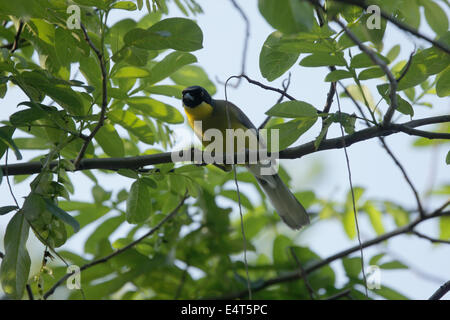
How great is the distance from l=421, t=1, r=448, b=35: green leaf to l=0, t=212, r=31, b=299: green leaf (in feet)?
6.45

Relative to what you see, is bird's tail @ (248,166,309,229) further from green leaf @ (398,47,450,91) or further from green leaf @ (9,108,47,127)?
green leaf @ (9,108,47,127)

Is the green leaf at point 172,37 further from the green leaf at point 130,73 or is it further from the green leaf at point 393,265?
the green leaf at point 393,265

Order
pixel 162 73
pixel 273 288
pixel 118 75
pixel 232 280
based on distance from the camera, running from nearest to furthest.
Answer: pixel 118 75 → pixel 162 73 → pixel 232 280 → pixel 273 288

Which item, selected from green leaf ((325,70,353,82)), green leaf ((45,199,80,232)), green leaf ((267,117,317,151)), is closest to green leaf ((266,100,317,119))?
green leaf ((267,117,317,151))

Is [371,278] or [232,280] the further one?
[232,280]

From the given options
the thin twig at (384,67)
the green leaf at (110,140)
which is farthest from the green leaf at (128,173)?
the thin twig at (384,67)

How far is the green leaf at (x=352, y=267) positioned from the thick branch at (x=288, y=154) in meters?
1.42

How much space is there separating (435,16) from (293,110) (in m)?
0.84

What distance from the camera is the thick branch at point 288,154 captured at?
2.84 meters

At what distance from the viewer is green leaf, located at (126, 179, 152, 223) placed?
10.4ft
